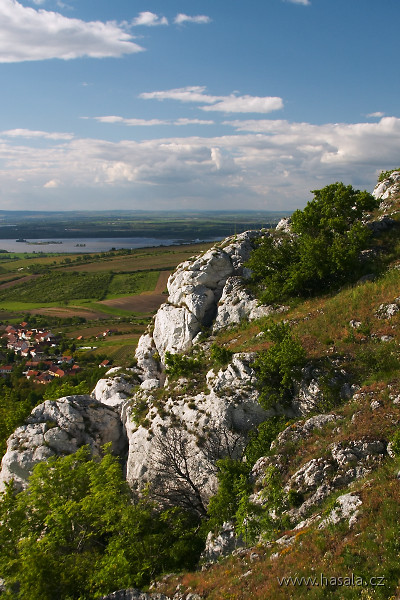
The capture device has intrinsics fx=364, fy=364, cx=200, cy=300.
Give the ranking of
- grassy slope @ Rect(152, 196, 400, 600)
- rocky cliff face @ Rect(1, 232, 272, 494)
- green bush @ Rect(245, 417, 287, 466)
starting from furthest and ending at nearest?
rocky cliff face @ Rect(1, 232, 272, 494), green bush @ Rect(245, 417, 287, 466), grassy slope @ Rect(152, 196, 400, 600)

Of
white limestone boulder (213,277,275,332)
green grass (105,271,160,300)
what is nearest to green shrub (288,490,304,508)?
white limestone boulder (213,277,275,332)

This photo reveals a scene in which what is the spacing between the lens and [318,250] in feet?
94.1

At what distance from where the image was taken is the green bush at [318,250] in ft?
93.9

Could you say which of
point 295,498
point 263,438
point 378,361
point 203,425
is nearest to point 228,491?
point 263,438

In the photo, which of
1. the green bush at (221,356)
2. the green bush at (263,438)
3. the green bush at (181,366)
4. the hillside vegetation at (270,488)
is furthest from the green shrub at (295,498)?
the green bush at (181,366)

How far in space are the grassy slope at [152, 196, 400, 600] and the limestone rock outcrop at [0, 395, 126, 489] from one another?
14.8 meters

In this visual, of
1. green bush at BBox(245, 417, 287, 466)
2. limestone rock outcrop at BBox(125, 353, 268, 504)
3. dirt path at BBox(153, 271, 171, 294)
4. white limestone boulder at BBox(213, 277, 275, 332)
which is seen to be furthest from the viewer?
dirt path at BBox(153, 271, 171, 294)

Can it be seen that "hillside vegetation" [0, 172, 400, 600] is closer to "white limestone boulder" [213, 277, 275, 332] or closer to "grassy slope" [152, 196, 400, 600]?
"grassy slope" [152, 196, 400, 600]

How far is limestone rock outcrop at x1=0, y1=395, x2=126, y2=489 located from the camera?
80.7 ft

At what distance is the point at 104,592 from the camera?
48.5 feet

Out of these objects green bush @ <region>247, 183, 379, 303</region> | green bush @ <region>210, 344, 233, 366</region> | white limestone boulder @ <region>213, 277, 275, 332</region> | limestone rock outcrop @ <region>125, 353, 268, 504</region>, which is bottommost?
limestone rock outcrop @ <region>125, 353, 268, 504</region>

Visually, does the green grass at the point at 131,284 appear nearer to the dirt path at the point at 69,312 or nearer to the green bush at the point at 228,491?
the dirt path at the point at 69,312

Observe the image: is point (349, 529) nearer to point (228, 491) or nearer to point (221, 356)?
point (228, 491)

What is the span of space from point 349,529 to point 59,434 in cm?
2112
